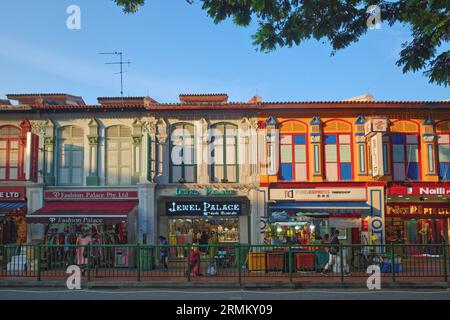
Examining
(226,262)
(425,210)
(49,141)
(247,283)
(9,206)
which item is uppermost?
(49,141)

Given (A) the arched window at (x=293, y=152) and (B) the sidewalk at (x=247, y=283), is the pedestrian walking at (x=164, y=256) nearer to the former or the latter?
(B) the sidewalk at (x=247, y=283)

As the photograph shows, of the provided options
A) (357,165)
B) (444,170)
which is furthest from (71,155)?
(444,170)

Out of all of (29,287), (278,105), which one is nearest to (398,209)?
(278,105)

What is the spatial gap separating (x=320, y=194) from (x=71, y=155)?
37.9ft

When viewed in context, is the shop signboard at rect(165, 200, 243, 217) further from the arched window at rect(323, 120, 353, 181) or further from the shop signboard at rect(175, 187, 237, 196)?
the arched window at rect(323, 120, 353, 181)

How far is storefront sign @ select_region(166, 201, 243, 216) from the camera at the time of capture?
2284 centimetres

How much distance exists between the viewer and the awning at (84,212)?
2061cm

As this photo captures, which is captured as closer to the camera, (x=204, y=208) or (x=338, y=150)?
(x=204, y=208)

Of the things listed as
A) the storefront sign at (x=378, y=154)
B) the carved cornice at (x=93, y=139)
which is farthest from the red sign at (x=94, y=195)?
the storefront sign at (x=378, y=154)

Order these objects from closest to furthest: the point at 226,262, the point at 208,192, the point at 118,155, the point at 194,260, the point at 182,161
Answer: the point at 226,262 < the point at 194,260 < the point at 208,192 < the point at 182,161 < the point at 118,155

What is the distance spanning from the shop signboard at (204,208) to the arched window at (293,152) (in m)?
2.63

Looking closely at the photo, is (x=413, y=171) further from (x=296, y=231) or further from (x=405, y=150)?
(x=296, y=231)

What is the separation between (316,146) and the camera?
23.2m

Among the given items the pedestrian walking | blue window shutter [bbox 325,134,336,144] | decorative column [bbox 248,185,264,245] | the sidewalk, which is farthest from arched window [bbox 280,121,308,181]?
the sidewalk
